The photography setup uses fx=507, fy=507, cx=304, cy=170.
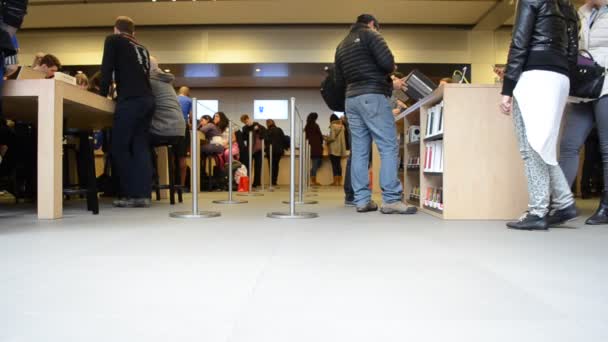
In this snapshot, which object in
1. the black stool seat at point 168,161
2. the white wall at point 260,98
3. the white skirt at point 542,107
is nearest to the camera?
the white skirt at point 542,107

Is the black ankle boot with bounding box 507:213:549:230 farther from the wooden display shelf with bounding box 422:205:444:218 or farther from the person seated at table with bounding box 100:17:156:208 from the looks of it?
the person seated at table with bounding box 100:17:156:208

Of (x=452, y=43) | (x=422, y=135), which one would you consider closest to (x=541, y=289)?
(x=422, y=135)

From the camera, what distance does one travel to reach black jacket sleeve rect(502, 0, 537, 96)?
2238 millimetres

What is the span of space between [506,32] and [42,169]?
821cm

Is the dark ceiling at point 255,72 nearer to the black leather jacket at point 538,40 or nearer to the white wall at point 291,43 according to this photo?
the white wall at point 291,43

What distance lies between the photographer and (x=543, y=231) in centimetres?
229

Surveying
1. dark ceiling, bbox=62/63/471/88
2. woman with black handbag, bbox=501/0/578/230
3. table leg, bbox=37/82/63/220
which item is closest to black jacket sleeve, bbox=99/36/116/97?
table leg, bbox=37/82/63/220

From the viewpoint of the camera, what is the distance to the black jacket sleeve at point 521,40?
2.24 meters

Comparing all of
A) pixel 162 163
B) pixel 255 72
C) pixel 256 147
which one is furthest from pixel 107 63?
pixel 255 72

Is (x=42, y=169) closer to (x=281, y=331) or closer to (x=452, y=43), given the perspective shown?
(x=281, y=331)

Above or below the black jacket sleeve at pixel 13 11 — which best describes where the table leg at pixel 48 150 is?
below

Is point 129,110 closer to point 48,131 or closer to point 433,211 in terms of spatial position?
point 48,131

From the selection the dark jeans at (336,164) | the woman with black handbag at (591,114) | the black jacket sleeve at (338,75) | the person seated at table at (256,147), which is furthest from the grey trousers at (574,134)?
the dark jeans at (336,164)

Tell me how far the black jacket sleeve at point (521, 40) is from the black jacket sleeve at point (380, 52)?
974mm
